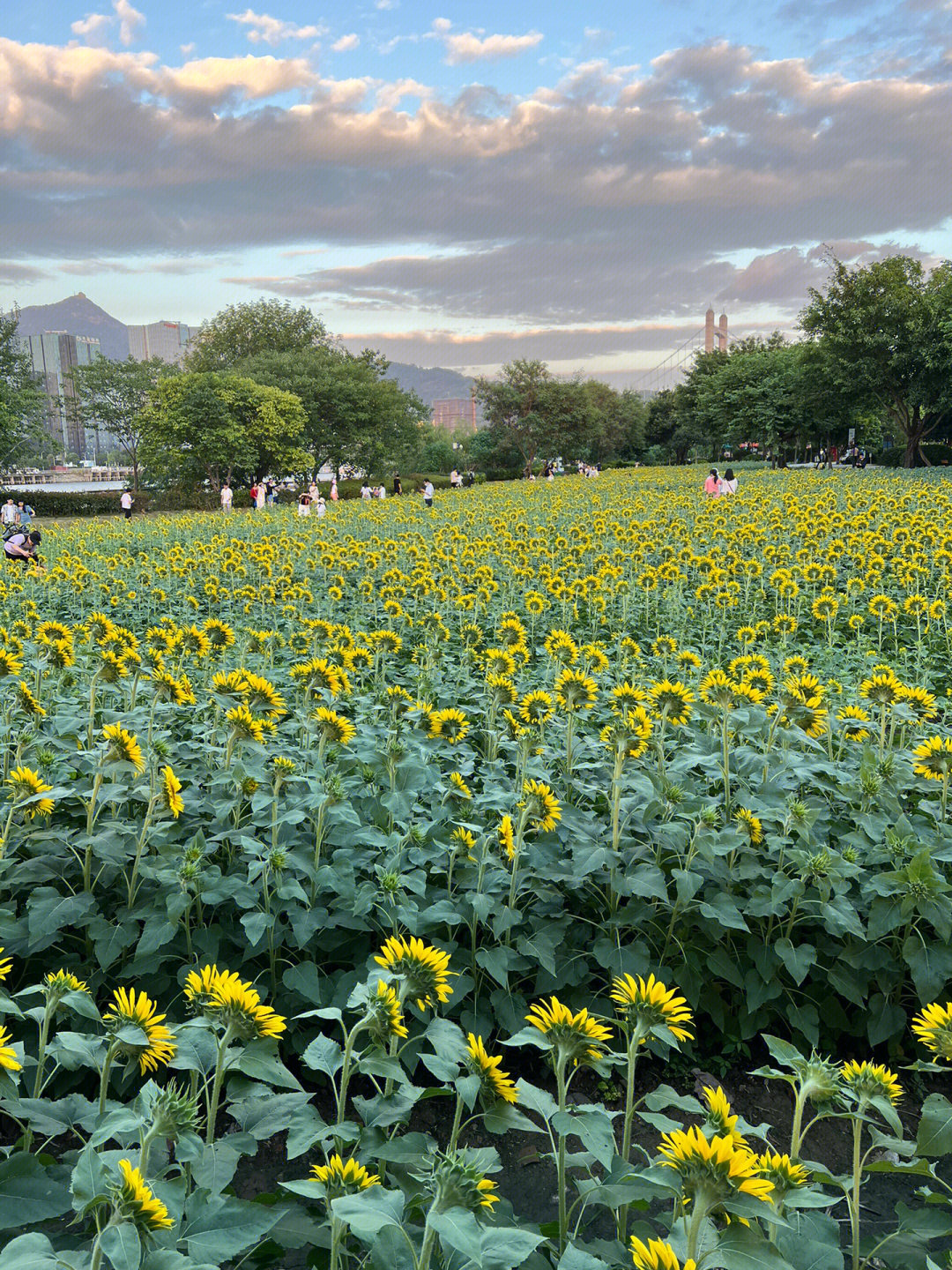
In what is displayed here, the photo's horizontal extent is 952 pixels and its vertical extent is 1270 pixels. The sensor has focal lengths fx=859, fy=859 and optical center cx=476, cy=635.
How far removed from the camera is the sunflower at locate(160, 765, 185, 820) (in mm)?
2967

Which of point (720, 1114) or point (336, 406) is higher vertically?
point (336, 406)

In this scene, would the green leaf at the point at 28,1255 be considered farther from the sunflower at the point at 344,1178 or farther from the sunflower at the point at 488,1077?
the sunflower at the point at 488,1077

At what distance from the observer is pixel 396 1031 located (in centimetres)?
172

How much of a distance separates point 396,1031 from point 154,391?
47.9m

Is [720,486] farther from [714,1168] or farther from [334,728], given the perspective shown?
[714,1168]

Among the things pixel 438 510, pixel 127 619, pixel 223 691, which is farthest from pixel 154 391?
pixel 223 691

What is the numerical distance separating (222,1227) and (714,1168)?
2.98 feet

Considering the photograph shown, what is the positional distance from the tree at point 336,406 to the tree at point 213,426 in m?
5.80

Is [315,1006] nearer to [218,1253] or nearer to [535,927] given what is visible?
[535,927]

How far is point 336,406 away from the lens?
178ft

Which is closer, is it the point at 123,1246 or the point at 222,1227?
the point at 123,1246

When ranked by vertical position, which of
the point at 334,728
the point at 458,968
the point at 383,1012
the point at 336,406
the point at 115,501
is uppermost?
the point at 336,406

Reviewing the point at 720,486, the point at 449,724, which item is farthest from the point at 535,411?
the point at 449,724

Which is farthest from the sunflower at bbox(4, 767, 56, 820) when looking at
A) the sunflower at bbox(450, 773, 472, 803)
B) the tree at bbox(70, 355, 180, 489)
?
the tree at bbox(70, 355, 180, 489)
